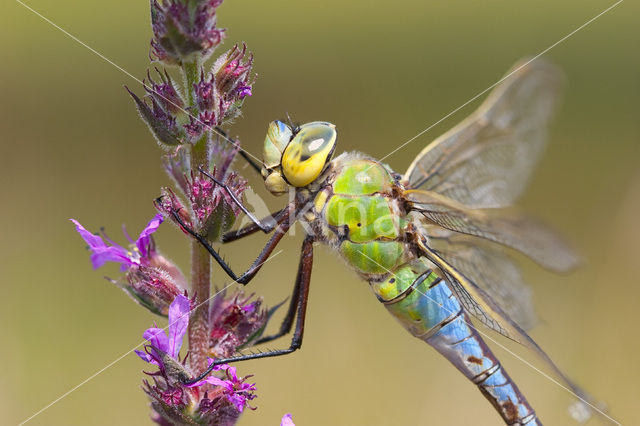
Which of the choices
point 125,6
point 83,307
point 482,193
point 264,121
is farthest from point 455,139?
point 125,6

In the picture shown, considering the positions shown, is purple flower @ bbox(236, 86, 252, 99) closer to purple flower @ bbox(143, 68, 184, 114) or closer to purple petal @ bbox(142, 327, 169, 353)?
purple flower @ bbox(143, 68, 184, 114)

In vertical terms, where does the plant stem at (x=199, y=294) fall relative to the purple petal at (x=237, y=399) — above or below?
above

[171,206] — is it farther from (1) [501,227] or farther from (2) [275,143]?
(1) [501,227]

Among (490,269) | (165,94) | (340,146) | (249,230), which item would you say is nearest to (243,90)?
(165,94)

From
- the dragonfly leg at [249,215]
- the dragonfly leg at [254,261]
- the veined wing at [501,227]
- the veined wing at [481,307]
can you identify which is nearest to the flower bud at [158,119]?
the dragonfly leg at [249,215]

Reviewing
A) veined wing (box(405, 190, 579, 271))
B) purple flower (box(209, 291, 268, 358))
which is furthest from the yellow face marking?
purple flower (box(209, 291, 268, 358))

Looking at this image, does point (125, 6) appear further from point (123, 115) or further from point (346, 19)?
point (346, 19)

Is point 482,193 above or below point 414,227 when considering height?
above

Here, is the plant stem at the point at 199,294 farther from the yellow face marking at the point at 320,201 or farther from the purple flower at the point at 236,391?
the yellow face marking at the point at 320,201
